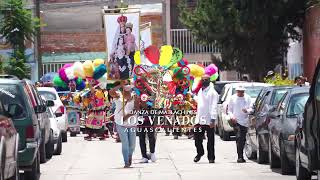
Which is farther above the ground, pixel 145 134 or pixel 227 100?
pixel 227 100

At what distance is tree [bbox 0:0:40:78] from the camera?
4431cm

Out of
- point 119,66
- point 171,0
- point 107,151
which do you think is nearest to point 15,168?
point 107,151

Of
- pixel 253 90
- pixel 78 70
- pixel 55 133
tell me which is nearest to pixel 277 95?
pixel 55 133

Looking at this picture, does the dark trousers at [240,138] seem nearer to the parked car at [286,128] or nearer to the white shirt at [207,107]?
the white shirt at [207,107]

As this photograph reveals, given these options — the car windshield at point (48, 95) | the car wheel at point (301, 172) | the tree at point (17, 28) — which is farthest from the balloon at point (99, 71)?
the car wheel at point (301, 172)

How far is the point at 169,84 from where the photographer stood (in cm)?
2895

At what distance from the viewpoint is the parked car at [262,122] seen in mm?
18594

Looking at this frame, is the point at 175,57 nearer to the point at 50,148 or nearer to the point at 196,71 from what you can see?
the point at 196,71

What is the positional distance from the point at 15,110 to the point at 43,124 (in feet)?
14.6

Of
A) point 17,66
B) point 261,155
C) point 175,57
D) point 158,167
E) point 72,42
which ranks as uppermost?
point 72,42

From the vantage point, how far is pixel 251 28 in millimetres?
43219

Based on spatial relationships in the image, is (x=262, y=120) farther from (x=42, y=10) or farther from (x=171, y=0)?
(x=42, y=10)

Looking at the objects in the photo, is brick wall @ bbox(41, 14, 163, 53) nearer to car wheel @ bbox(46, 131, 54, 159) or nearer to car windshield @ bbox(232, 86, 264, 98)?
car windshield @ bbox(232, 86, 264, 98)

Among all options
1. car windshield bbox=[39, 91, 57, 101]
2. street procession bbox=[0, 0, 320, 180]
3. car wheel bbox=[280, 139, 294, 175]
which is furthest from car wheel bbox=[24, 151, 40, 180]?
car windshield bbox=[39, 91, 57, 101]
